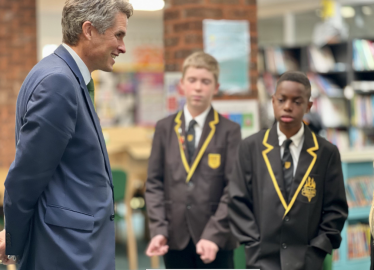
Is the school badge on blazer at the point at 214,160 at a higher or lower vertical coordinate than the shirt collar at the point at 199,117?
lower

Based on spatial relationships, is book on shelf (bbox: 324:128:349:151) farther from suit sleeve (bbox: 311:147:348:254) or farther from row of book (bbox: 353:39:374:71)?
suit sleeve (bbox: 311:147:348:254)

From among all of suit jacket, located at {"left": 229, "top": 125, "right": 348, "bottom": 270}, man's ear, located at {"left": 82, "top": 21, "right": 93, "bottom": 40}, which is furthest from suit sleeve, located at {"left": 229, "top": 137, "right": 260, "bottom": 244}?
man's ear, located at {"left": 82, "top": 21, "right": 93, "bottom": 40}

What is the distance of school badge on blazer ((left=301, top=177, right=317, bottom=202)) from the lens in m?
2.04

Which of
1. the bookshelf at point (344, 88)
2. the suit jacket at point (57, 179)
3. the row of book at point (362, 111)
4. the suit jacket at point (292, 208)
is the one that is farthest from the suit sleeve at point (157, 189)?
the row of book at point (362, 111)

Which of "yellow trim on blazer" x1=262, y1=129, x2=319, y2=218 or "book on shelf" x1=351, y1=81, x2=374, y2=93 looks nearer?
"yellow trim on blazer" x1=262, y1=129, x2=319, y2=218

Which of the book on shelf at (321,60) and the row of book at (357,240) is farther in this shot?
the book on shelf at (321,60)

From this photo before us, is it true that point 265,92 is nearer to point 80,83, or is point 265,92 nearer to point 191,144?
point 191,144

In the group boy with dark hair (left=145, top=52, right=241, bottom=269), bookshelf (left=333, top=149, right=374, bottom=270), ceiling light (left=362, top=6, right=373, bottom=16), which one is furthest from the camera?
ceiling light (left=362, top=6, right=373, bottom=16)

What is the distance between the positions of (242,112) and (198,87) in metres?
1.06

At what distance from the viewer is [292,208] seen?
2031mm

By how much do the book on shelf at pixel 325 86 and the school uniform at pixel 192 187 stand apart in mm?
5661

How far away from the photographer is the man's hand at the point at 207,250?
2312 millimetres

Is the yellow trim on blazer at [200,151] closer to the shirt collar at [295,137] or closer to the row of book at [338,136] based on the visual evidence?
the shirt collar at [295,137]

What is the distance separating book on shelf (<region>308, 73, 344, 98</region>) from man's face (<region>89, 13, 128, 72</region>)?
6.49m
